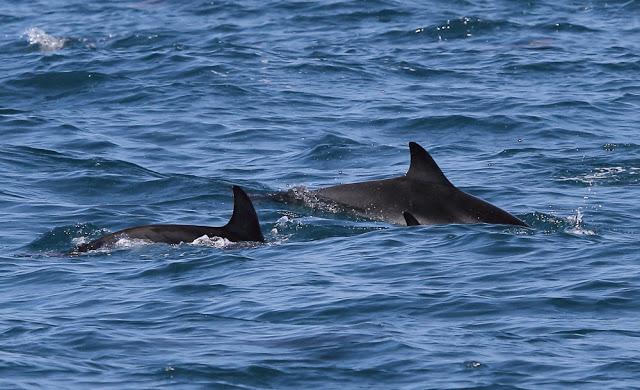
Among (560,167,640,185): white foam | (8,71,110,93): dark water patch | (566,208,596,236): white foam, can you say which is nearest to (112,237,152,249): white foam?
(566,208,596,236): white foam

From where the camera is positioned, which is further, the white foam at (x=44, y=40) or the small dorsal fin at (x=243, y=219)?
the white foam at (x=44, y=40)

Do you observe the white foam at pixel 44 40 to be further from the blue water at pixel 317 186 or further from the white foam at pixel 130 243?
the white foam at pixel 130 243

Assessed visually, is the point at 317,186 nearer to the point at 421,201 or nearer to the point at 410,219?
the point at 421,201

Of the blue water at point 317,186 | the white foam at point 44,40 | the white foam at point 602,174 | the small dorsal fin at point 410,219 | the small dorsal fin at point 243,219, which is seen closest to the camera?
the blue water at point 317,186

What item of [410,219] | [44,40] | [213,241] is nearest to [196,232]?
[213,241]

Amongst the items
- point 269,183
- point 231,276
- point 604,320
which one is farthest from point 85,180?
point 604,320

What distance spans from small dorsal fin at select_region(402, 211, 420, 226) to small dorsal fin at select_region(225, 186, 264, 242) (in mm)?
1787

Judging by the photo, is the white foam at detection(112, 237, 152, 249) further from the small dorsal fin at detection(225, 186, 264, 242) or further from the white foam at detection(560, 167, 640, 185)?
the white foam at detection(560, 167, 640, 185)

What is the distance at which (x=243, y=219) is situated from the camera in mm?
16609

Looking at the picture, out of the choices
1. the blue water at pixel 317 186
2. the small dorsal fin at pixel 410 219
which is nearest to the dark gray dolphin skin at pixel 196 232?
the blue water at pixel 317 186

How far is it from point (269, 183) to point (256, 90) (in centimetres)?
732

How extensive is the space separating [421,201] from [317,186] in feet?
9.64

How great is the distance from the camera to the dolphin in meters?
17.8

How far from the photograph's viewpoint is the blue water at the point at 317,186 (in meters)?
12.8
